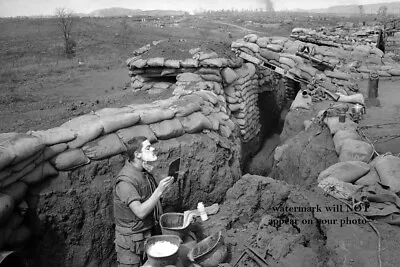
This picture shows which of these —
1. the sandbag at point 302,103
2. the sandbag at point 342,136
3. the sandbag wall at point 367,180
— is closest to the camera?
the sandbag wall at point 367,180

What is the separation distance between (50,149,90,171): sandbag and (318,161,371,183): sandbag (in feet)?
9.26

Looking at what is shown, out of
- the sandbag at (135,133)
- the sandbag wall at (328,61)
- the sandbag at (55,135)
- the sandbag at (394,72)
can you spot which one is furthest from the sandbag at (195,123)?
the sandbag at (394,72)

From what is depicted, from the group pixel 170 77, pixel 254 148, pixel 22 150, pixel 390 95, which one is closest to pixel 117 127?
pixel 22 150

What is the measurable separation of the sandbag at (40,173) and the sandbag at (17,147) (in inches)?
7.1

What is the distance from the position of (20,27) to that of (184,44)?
22562mm

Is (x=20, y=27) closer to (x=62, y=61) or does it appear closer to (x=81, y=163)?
(x=62, y=61)

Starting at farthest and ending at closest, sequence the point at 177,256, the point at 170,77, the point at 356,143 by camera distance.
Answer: the point at 170,77 → the point at 356,143 → the point at 177,256

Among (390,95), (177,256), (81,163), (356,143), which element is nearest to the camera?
(177,256)

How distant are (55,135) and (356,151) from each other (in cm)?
384

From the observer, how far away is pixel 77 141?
3.86 metres

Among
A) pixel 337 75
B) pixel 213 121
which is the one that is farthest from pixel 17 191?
pixel 337 75

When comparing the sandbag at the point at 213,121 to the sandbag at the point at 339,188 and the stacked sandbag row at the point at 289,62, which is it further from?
the stacked sandbag row at the point at 289,62

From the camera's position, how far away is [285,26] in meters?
34.6

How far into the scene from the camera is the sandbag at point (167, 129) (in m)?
4.53
